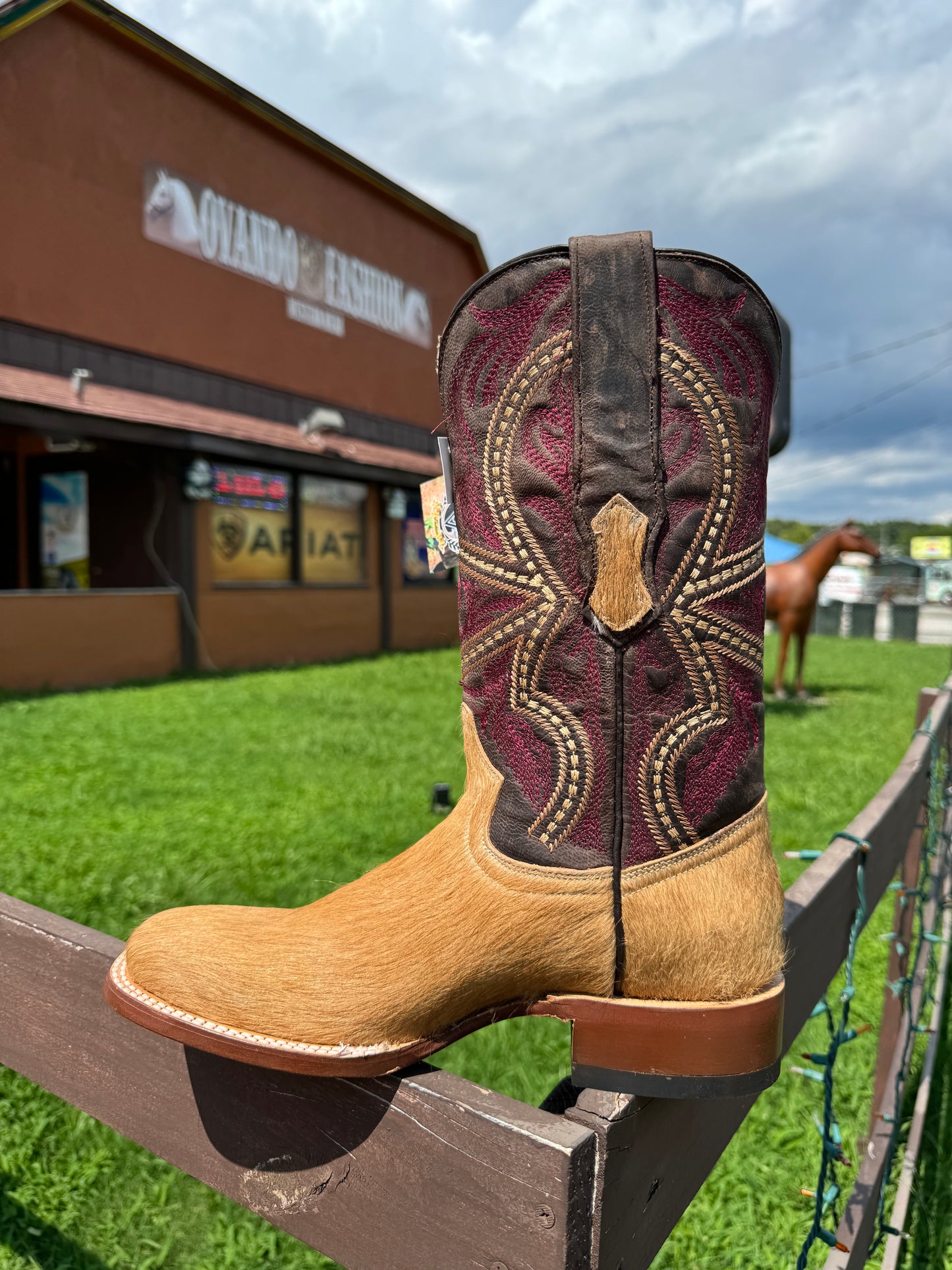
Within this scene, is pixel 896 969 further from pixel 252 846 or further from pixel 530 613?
pixel 252 846

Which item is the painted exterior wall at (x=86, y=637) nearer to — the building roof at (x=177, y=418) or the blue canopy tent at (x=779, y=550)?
the building roof at (x=177, y=418)

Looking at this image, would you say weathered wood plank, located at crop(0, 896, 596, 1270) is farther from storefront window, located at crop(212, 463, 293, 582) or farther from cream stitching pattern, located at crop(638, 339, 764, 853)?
storefront window, located at crop(212, 463, 293, 582)

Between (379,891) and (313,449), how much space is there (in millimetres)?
10404

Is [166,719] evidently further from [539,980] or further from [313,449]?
[539,980]

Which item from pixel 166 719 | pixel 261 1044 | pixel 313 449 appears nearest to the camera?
pixel 261 1044

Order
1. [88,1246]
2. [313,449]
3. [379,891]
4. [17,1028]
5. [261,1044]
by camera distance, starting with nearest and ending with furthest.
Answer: [261,1044] < [379,891] < [17,1028] < [88,1246] < [313,449]

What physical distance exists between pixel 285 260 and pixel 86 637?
5.57 meters

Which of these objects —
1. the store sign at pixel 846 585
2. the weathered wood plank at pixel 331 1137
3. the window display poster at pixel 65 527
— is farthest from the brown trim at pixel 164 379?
the store sign at pixel 846 585

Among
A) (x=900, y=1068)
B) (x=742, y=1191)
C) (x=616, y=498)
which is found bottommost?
(x=742, y=1191)

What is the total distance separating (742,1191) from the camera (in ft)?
6.38

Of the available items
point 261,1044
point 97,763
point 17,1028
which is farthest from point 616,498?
point 97,763

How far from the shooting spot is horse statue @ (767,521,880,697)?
26.9 feet

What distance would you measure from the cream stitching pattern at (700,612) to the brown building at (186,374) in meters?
8.19

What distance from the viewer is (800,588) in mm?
8219
